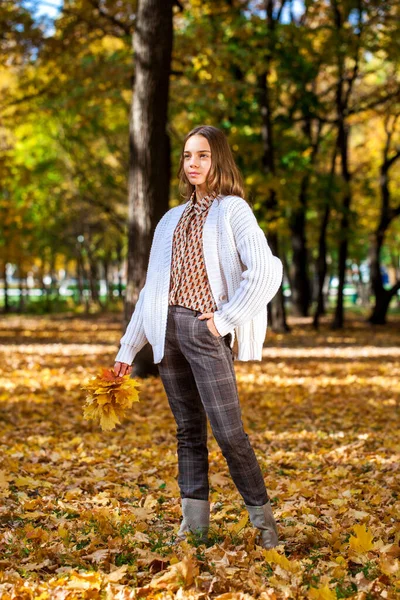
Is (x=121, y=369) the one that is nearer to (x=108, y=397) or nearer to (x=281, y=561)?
(x=108, y=397)

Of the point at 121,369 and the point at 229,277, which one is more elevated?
the point at 229,277

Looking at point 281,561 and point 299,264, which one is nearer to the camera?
point 281,561

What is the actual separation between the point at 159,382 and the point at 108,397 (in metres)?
6.90

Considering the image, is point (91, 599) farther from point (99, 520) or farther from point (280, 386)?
point (280, 386)

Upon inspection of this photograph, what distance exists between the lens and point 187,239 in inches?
152

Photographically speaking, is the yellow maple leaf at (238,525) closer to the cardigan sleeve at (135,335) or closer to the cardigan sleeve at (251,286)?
the cardigan sleeve at (135,335)

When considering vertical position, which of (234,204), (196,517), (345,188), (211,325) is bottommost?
(196,517)

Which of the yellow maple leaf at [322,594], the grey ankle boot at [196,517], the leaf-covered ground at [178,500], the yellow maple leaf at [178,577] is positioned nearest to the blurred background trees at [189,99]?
the leaf-covered ground at [178,500]

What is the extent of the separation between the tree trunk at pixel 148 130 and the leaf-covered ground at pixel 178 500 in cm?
205

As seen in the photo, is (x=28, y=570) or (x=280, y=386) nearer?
(x=28, y=570)

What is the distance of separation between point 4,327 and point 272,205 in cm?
985

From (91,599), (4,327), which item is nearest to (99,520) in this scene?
(91,599)

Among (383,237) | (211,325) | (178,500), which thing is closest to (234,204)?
(211,325)

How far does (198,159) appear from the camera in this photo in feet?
12.5
